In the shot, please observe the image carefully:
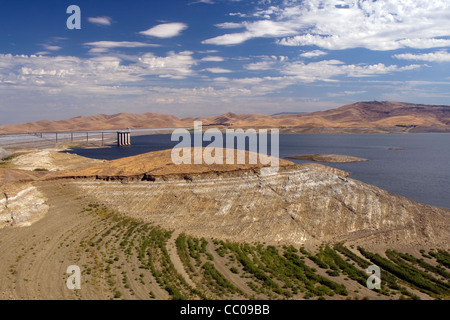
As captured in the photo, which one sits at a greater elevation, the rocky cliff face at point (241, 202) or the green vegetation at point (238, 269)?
the rocky cliff face at point (241, 202)

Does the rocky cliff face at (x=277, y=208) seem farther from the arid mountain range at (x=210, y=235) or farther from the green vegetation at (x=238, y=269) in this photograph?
the green vegetation at (x=238, y=269)

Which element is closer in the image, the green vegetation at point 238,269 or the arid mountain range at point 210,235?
the green vegetation at point 238,269

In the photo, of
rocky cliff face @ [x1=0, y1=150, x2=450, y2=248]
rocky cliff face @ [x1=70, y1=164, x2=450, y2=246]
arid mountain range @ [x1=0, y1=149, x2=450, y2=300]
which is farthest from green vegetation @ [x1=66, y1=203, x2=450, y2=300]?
rocky cliff face @ [x1=0, y1=150, x2=450, y2=248]

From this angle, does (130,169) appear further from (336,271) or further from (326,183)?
(336,271)

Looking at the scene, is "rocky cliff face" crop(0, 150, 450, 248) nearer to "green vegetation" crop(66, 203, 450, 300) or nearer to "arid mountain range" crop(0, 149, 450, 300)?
"arid mountain range" crop(0, 149, 450, 300)

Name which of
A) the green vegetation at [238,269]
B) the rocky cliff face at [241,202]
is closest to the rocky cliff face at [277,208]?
the rocky cliff face at [241,202]

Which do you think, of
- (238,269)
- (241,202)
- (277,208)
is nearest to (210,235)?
(238,269)

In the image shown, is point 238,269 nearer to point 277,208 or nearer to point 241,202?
point 241,202

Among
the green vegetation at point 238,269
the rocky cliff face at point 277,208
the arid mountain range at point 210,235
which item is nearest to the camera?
the green vegetation at point 238,269
